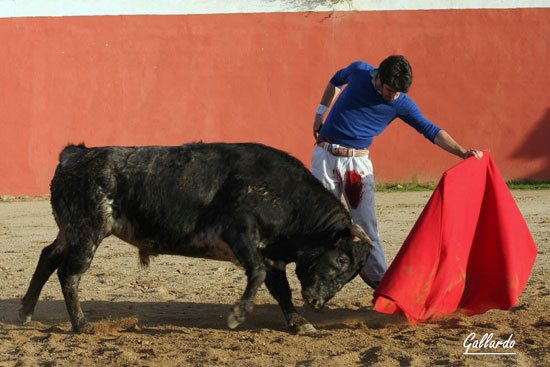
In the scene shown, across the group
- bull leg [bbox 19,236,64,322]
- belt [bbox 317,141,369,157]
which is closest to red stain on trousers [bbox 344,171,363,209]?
belt [bbox 317,141,369,157]

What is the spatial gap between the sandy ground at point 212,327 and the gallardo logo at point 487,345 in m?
0.05

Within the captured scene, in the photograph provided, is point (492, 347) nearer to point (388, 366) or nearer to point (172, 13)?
point (388, 366)

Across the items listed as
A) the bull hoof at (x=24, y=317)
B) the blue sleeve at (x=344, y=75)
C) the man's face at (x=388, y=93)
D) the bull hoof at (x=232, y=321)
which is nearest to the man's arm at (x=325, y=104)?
the blue sleeve at (x=344, y=75)

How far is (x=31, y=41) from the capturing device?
1262 cm

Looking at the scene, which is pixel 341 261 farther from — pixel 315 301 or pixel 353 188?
pixel 353 188

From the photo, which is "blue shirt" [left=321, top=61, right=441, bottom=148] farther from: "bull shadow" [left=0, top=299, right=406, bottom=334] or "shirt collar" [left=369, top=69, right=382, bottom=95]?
"bull shadow" [left=0, top=299, right=406, bottom=334]

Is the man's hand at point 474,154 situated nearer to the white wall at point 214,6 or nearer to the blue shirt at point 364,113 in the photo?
the blue shirt at point 364,113

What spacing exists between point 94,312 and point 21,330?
0.67m

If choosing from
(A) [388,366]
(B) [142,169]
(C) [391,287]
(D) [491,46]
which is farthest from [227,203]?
(D) [491,46]

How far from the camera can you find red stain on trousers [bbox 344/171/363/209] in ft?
18.9

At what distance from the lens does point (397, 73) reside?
17.3ft

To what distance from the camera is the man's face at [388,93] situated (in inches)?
214

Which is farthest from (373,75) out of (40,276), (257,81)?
(257,81)

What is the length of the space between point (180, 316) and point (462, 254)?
2.10 m
